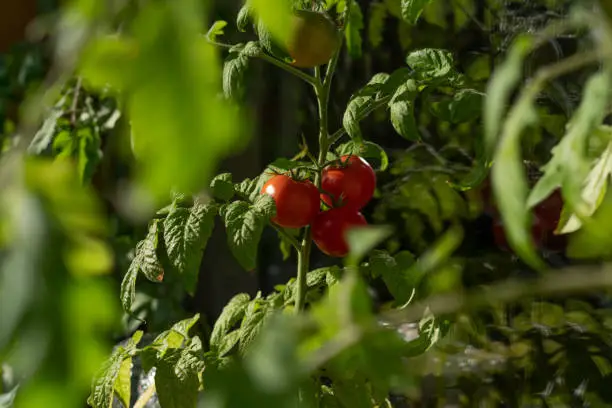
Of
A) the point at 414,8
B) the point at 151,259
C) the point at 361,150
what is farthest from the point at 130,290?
the point at 414,8

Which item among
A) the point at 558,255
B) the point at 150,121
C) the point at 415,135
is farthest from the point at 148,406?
the point at 150,121

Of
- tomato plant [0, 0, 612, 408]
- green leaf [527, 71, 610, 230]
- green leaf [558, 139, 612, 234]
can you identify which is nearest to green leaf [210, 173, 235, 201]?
tomato plant [0, 0, 612, 408]

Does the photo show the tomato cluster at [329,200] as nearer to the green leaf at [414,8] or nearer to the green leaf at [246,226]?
the green leaf at [246,226]

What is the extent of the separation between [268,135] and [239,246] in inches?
44.8

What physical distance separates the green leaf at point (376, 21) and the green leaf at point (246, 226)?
0.93 metres

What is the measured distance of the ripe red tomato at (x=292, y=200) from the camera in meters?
0.76

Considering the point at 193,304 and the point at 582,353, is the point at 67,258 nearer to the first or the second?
the point at 582,353

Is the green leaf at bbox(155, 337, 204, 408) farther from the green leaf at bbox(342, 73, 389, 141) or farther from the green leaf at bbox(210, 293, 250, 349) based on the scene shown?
the green leaf at bbox(342, 73, 389, 141)

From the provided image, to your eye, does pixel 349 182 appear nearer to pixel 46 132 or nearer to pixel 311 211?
pixel 311 211

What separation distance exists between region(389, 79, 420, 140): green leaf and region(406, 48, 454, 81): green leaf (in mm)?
29

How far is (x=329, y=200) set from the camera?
33.1 inches

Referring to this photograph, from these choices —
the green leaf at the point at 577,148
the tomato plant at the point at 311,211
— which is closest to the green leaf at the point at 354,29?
the tomato plant at the point at 311,211

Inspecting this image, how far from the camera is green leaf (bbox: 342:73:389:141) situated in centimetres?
74

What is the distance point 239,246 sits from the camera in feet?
2.33
